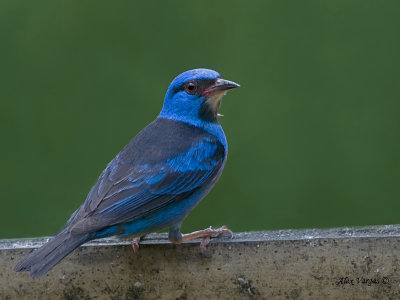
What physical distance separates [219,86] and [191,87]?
16cm

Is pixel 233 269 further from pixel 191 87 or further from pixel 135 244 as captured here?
pixel 191 87

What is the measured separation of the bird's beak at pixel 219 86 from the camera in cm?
378

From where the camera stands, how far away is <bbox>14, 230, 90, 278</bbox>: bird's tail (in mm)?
2820

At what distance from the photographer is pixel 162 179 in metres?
3.43

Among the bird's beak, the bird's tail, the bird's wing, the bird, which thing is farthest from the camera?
the bird's beak

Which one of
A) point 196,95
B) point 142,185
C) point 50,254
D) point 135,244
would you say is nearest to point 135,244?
point 135,244

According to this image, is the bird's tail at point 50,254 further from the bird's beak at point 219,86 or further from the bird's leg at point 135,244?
the bird's beak at point 219,86

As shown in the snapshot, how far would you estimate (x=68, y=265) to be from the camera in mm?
3111

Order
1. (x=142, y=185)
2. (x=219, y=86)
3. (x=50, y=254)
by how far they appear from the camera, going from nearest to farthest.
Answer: (x=50, y=254), (x=142, y=185), (x=219, y=86)

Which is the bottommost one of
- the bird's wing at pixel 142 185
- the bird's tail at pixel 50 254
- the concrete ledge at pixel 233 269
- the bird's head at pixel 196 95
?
the concrete ledge at pixel 233 269

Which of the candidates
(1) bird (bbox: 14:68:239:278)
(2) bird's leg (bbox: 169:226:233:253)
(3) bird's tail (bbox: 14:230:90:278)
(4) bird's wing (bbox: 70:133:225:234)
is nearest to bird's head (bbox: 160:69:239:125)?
(1) bird (bbox: 14:68:239:278)

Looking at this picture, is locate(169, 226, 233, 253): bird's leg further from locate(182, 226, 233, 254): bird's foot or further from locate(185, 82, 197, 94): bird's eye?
locate(185, 82, 197, 94): bird's eye

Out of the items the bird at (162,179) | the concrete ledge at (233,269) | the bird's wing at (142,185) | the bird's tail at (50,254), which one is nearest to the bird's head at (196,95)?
the bird at (162,179)

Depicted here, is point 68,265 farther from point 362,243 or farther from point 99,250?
point 362,243
